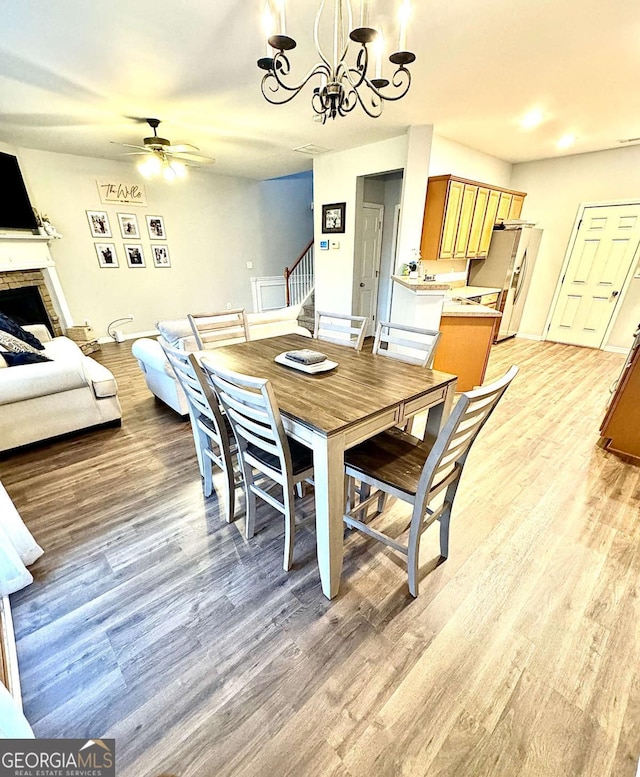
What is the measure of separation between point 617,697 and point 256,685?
1.29 meters

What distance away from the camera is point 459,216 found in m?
4.05

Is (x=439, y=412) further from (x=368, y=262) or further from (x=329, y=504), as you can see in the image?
(x=368, y=262)

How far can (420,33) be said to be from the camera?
1992 mm

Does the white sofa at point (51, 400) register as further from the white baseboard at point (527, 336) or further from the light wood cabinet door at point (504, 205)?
the white baseboard at point (527, 336)

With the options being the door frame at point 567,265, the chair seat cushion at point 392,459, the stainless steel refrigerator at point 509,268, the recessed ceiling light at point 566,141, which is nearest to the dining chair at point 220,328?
the chair seat cushion at point 392,459

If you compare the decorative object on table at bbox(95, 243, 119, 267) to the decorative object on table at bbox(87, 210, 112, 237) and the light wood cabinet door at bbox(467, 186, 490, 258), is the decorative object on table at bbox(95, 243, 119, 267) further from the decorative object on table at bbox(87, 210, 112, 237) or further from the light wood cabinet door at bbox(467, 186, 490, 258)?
the light wood cabinet door at bbox(467, 186, 490, 258)

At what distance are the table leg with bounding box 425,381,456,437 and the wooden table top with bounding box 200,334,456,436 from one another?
0.08 metres

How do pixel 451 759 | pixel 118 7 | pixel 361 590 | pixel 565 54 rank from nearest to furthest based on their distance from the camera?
1. pixel 451 759
2. pixel 361 590
3. pixel 118 7
4. pixel 565 54

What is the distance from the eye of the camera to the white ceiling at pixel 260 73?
185cm

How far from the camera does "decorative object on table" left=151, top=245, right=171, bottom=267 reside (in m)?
5.67

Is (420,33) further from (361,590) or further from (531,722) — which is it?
(531,722)

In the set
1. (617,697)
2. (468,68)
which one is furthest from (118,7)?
(617,697)

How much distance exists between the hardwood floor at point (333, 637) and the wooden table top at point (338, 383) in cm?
85

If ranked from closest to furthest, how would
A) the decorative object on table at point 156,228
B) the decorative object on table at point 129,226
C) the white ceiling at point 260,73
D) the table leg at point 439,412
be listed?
the table leg at point 439,412, the white ceiling at point 260,73, the decorative object on table at point 129,226, the decorative object on table at point 156,228
